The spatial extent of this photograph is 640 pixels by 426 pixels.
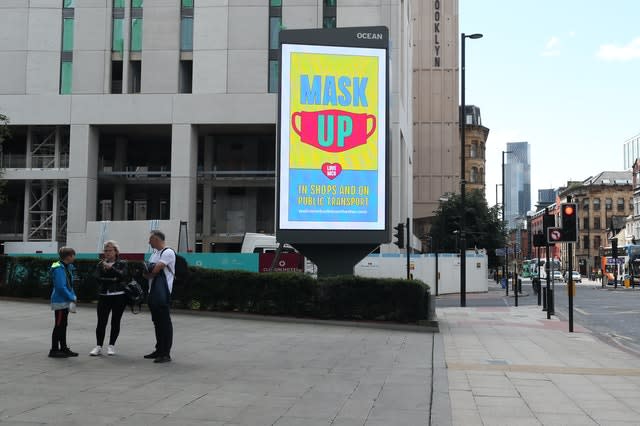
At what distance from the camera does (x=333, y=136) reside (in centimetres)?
1889

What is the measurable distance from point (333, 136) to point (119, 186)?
3334cm

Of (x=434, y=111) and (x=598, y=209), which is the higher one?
(x=434, y=111)

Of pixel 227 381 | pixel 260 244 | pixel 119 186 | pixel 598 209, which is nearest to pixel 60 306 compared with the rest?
pixel 227 381

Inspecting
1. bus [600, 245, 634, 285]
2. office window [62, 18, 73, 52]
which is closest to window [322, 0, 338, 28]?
office window [62, 18, 73, 52]

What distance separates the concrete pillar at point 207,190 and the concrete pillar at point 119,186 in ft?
20.2

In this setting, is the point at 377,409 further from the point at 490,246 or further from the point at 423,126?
the point at 423,126

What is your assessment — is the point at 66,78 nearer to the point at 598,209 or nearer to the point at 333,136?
the point at 333,136

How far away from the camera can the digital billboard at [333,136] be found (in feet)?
61.0

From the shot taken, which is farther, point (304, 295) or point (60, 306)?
point (304, 295)

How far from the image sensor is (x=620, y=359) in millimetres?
12031

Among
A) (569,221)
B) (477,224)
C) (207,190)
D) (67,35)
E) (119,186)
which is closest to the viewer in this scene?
(569,221)

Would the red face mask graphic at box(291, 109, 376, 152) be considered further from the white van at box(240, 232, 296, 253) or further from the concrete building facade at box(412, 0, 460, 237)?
the concrete building facade at box(412, 0, 460, 237)

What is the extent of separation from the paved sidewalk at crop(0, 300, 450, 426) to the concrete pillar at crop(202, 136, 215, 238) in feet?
108

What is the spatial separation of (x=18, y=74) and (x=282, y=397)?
43.0m
